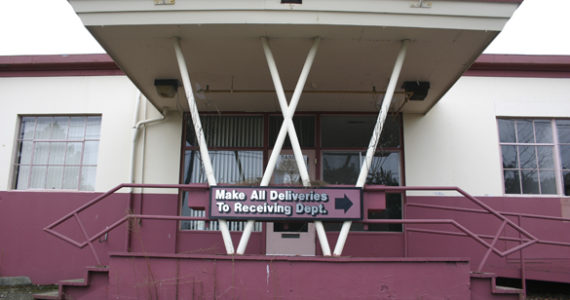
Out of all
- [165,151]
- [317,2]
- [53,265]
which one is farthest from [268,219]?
[53,265]

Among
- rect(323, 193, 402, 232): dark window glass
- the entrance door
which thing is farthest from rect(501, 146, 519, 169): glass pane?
the entrance door

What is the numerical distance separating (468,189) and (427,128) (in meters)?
1.44

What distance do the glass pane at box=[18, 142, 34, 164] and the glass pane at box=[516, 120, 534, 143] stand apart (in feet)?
33.7

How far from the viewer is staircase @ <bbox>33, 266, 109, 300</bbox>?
535 centimetres

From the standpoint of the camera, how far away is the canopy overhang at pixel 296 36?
544 centimetres

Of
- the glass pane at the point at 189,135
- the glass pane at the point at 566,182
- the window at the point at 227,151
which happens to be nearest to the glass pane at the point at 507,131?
the glass pane at the point at 566,182

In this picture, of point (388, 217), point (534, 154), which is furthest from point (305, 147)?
point (534, 154)

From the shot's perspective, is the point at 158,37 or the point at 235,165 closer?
the point at 158,37

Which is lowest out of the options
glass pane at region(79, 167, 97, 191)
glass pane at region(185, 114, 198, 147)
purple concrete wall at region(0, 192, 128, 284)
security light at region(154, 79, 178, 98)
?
purple concrete wall at region(0, 192, 128, 284)

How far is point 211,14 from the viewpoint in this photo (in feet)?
18.0

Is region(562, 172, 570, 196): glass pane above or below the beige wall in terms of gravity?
below

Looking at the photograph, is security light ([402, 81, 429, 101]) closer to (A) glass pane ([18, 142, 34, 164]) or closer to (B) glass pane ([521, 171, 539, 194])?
(B) glass pane ([521, 171, 539, 194])

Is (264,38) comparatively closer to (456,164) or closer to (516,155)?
(456,164)

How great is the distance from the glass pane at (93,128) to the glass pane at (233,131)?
2.00 m
